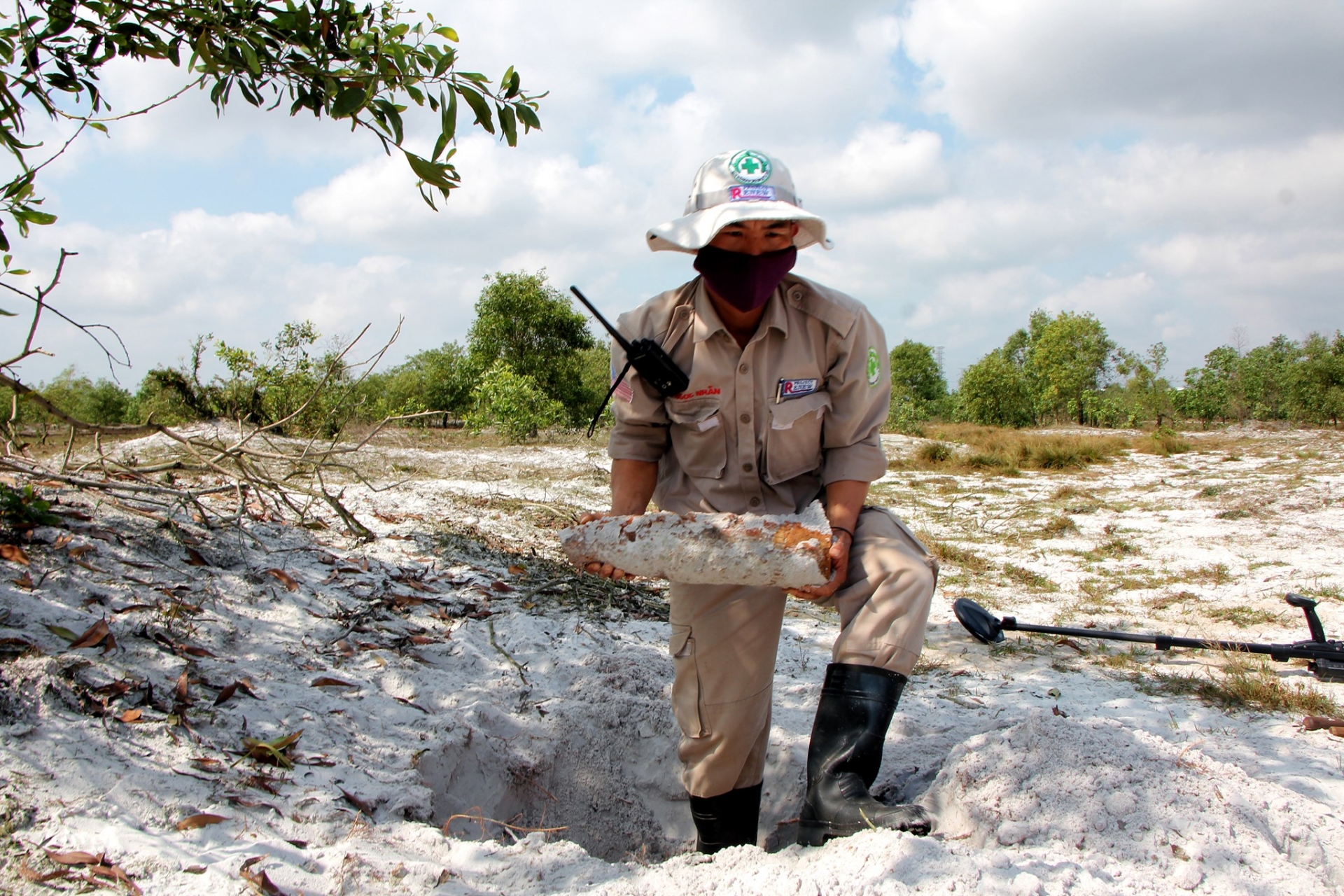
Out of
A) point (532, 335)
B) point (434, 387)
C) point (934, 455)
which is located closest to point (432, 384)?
point (434, 387)

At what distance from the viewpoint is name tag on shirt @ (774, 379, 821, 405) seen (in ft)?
8.11

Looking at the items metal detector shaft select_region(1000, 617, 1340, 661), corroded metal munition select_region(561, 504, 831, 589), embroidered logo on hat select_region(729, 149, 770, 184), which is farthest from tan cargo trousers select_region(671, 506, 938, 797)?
metal detector shaft select_region(1000, 617, 1340, 661)

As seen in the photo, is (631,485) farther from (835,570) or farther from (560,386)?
(560,386)

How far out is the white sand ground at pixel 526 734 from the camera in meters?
1.89

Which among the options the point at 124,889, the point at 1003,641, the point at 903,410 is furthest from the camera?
the point at 903,410

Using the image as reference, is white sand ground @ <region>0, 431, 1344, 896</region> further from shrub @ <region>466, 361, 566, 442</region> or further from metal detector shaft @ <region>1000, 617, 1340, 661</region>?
shrub @ <region>466, 361, 566, 442</region>

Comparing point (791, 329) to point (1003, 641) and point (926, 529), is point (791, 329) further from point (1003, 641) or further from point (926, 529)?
point (926, 529)

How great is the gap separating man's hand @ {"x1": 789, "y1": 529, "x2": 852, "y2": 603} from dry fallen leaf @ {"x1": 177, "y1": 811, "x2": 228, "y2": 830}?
1.50 meters

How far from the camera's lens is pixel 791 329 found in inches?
99.7

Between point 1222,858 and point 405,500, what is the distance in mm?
4843

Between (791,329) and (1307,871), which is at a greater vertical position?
(791,329)

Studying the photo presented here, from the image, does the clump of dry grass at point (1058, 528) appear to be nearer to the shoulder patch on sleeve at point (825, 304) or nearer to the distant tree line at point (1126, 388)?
the shoulder patch on sleeve at point (825, 304)

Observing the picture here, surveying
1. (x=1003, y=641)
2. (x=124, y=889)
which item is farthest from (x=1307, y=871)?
(x=124, y=889)

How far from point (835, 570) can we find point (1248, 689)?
2.24 metres
